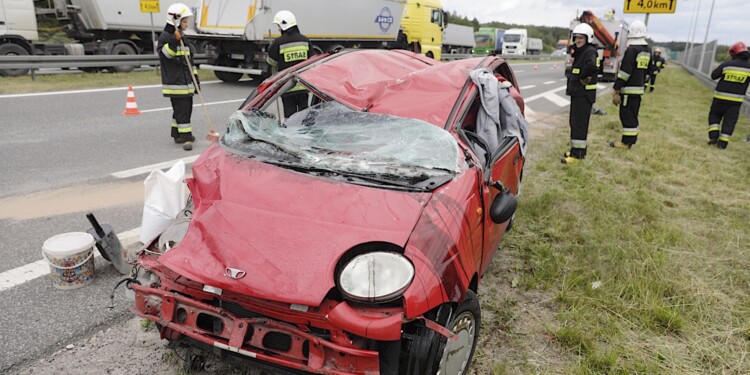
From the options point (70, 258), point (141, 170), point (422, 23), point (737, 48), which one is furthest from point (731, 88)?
point (422, 23)

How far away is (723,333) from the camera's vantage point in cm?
304

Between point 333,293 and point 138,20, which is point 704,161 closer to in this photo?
point 333,293

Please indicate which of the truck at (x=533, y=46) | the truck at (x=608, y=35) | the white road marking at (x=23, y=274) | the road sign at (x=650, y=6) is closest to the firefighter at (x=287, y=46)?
the white road marking at (x=23, y=274)

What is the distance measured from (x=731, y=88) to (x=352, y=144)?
8.30 meters

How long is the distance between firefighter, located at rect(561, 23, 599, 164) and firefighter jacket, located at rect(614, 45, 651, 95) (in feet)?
3.49

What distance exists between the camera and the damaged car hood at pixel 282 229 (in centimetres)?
192

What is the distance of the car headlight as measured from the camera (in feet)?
6.15

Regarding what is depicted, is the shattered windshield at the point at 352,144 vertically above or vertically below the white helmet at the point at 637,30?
below

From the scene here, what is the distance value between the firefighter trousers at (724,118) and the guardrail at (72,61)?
11989 mm

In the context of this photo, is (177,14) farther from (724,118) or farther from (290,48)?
(724,118)

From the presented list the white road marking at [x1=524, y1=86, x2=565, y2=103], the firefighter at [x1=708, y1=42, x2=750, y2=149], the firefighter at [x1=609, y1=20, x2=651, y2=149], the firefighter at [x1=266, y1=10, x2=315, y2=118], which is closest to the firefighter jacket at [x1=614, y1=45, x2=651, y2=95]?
the firefighter at [x1=609, y1=20, x2=651, y2=149]

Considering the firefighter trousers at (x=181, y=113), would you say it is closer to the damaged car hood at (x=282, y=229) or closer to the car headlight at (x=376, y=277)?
the damaged car hood at (x=282, y=229)

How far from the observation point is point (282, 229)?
2115mm

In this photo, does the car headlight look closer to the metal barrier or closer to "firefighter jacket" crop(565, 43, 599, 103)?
"firefighter jacket" crop(565, 43, 599, 103)
